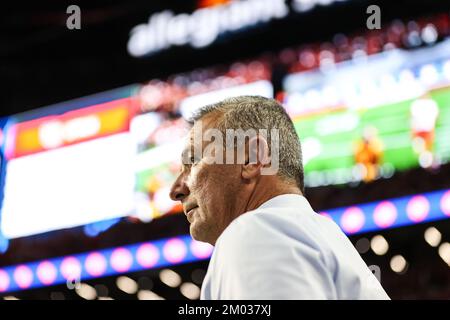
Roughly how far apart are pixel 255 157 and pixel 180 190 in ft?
0.93

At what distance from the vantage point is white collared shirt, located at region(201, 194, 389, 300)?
168 centimetres

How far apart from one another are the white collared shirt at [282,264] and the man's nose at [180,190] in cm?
54

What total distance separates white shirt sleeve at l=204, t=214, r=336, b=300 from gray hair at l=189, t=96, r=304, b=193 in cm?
46

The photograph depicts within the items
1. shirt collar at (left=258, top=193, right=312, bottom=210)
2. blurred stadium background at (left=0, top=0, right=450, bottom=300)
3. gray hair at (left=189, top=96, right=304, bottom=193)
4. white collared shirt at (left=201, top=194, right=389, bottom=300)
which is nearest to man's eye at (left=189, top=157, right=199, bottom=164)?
gray hair at (left=189, top=96, right=304, bottom=193)

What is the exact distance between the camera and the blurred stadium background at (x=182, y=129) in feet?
22.4

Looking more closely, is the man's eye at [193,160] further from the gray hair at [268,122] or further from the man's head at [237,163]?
the gray hair at [268,122]

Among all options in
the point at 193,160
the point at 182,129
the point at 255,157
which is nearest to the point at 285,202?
the point at 255,157

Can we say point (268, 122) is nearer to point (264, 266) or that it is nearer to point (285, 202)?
point (285, 202)

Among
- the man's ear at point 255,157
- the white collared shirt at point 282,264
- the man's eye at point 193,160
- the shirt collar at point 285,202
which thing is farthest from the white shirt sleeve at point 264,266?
the man's eye at point 193,160

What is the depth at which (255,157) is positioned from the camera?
222cm

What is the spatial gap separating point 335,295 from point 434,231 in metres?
5.07

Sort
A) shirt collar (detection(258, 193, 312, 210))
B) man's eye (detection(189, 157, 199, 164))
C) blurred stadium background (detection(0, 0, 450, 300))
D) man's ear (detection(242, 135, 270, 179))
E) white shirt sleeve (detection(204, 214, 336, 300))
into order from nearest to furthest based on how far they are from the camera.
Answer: white shirt sleeve (detection(204, 214, 336, 300)) < shirt collar (detection(258, 193, 312, 210)) < man's ear (detection(242, 135, 270, 179)) < man's eye (detection(189, 157, 199, 164)) < blurred stadium background (detection(0, 0, 450, 300))

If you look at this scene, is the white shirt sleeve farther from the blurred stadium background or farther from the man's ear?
the blurred stadium background
